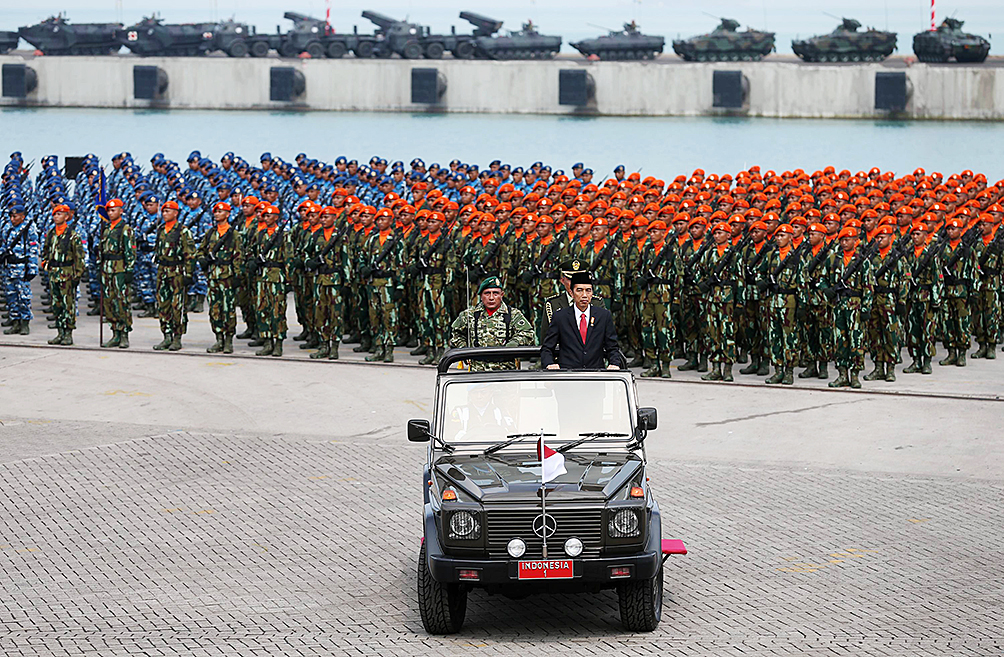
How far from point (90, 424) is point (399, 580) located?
20.8 ft

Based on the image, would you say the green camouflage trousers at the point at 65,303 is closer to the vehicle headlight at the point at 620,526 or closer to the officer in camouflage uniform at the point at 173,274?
the officer in camouflage uniform at the point at 173,274

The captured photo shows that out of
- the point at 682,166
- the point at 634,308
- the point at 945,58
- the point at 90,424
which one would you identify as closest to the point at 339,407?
the point at 90,424

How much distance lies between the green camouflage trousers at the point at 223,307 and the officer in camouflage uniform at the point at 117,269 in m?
1.07

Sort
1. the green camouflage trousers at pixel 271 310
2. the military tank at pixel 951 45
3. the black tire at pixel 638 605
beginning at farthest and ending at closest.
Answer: the military tank at pixel 951 45, the green camouflage trousers at pixel 271 310, the black tire at pixel 638 605

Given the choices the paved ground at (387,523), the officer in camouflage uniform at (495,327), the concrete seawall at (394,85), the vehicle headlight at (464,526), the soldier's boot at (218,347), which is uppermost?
the concrete seawall at (394,85)

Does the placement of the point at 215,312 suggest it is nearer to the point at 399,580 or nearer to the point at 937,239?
the point at 937,239

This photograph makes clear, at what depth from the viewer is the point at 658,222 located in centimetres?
1888

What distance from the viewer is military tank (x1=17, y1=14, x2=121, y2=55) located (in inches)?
3103

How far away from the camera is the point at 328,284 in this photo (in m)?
19.7

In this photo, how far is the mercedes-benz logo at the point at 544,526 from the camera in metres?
8.92

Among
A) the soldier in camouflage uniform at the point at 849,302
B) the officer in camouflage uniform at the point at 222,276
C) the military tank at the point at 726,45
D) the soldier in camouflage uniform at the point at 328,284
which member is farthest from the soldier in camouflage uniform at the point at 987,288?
the military tank at the point at 726,45

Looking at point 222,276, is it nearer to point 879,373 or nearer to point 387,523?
point 879,373

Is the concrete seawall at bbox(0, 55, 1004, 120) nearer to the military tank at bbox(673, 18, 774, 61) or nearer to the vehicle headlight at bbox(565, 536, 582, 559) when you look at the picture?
A: the military tank at bbox(673, 18, 774, 61)

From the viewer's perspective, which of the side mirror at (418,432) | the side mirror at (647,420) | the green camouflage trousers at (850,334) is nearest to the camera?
the side mirror at (647,420)
